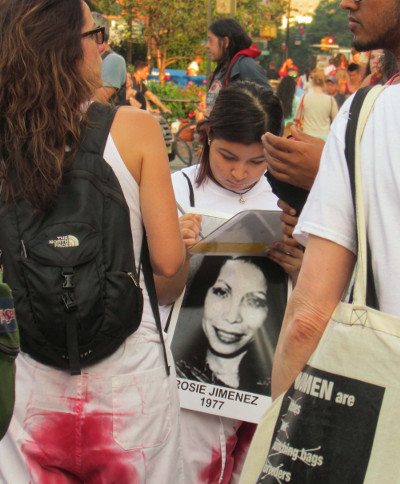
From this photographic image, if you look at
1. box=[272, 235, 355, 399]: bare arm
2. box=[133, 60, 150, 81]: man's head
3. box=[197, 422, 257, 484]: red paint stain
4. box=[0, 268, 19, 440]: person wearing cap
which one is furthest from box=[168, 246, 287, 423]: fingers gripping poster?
box=[133, 60, 150, 81]: man's head

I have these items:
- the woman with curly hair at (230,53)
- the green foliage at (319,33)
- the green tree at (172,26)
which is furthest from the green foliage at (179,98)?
the green foliage at (319,33)

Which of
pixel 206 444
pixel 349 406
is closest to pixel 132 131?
pixel 349 406

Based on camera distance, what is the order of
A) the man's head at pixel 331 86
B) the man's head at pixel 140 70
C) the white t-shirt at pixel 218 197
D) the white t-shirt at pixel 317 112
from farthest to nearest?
the man's head at pixel 331 86 → the man's head at pixel 140 70 → the white t-shirt at pixel 317 112 → the white t-shirt at pixel 218 197

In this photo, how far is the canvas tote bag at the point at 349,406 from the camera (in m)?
1.19

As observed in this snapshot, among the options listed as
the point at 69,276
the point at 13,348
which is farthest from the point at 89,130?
the point at 13,348

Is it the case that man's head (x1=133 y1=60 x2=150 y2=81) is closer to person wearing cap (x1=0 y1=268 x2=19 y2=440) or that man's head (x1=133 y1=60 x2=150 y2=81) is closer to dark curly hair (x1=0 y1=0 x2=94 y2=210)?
dark curly hair (x1=0 y1=0 x2=94 y2=210)

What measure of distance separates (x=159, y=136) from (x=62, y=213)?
361mm

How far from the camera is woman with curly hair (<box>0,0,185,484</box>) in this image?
1749 millimetres

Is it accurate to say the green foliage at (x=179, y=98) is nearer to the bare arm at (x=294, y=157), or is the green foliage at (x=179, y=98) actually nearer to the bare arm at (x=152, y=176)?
the bare arm at (x=152, y=176)

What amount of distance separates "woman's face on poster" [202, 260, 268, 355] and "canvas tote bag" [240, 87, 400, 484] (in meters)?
1.00

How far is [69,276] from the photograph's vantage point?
1.67 m

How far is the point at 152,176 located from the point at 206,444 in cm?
103

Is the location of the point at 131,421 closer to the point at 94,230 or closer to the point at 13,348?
the point at 94,230

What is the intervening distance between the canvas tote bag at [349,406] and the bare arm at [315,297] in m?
0.06
